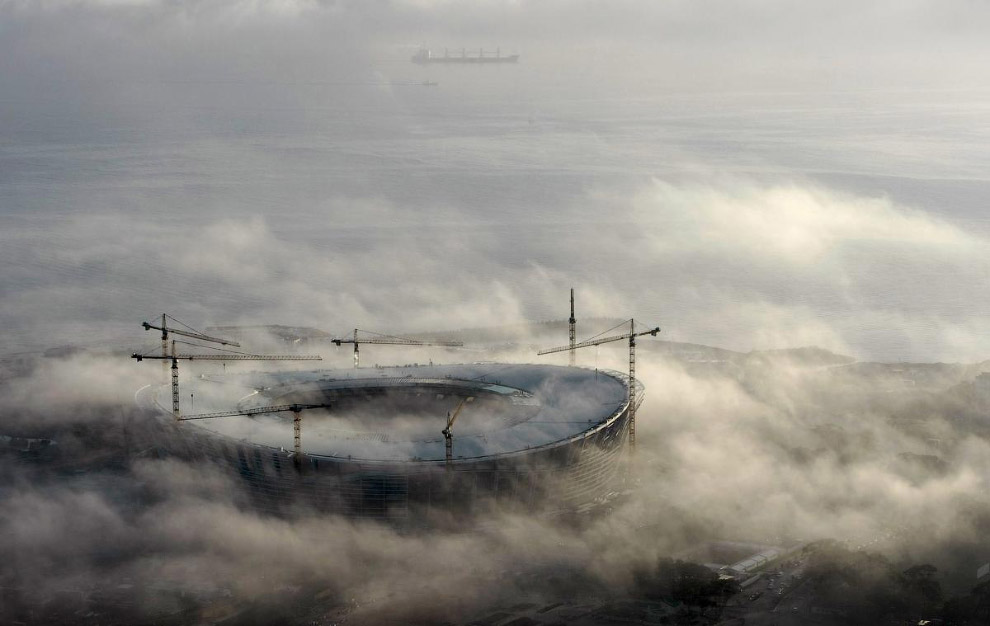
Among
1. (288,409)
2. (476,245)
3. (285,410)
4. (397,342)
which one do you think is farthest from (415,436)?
(476,245)

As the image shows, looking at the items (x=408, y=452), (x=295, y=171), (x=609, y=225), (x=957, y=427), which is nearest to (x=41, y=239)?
(x=295, y=171)

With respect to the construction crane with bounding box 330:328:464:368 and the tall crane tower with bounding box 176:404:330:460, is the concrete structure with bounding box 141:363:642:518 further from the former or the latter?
the construction crane with bounding box 330:328:464:368

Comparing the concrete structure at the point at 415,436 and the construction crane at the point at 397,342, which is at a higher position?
the construction crane at the point at 397,342

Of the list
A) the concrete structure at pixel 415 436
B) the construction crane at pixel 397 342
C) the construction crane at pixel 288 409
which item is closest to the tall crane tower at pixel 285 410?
the construction crane at pixel 288 409

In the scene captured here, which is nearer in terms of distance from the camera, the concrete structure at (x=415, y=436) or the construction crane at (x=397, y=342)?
the concrete structure at (x=415, y=436)

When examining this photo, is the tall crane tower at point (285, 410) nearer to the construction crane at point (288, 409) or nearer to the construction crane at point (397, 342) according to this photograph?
the construction crane at point (288, 409)

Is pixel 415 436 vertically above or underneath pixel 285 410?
underneath

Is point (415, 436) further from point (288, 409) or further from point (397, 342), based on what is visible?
point (397, 342)

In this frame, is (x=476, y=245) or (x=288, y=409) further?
(x=476, y=245)

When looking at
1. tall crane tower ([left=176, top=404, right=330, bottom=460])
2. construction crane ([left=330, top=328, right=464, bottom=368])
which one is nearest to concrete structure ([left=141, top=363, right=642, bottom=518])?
tall crane tower ([left=176, top=404, right=330, bottom=460])

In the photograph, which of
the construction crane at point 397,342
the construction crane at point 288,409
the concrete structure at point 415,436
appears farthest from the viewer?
the construction crane at point 397,342
